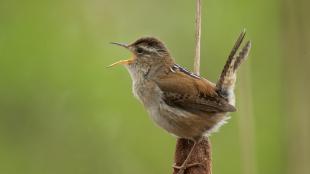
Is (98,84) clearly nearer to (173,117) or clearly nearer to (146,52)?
(146,52)

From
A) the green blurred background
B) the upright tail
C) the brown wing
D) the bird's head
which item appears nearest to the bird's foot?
the brown wing

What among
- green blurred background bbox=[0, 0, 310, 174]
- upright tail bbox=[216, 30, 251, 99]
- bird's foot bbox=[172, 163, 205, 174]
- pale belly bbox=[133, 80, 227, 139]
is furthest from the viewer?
green blurred background bbox=[0, 0, 310, 174]

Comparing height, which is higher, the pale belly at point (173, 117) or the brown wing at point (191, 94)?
the brown wing at point (191, 94)

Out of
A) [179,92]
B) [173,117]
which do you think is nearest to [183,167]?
[173,117]

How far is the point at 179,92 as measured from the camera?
4.10m

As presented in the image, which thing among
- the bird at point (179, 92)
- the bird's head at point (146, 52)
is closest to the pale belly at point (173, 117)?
the bird at point (179, 92)

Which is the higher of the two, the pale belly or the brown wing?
the brown wing

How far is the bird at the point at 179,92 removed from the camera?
3.95 m

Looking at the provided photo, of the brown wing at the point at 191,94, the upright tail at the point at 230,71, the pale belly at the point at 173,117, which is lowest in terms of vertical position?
the pale belly at the point at 173,117

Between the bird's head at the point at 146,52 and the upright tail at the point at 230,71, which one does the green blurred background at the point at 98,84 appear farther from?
the bird's head at the point at 146,52

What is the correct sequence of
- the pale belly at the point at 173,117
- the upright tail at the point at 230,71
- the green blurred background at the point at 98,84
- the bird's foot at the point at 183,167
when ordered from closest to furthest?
the bird's foot at the point at 183,167
the upright tail at the point at 230,71
the pale belly at the point at 173,117
the green blurred background at the point at 98,84

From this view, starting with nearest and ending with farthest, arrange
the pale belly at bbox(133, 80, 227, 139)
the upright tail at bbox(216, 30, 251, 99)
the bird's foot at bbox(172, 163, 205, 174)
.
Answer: the bird's foot at bbox(172, 163, 205, 174), the upright tail at bbox(216, 30, 251, 99), the pale belly at bbox(133, 80, 227, 139)

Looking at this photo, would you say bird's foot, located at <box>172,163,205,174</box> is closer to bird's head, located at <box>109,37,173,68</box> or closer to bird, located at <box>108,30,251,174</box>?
bird, located at <box>108,30,251,174</box>

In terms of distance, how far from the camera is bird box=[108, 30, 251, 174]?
3.95 metres
